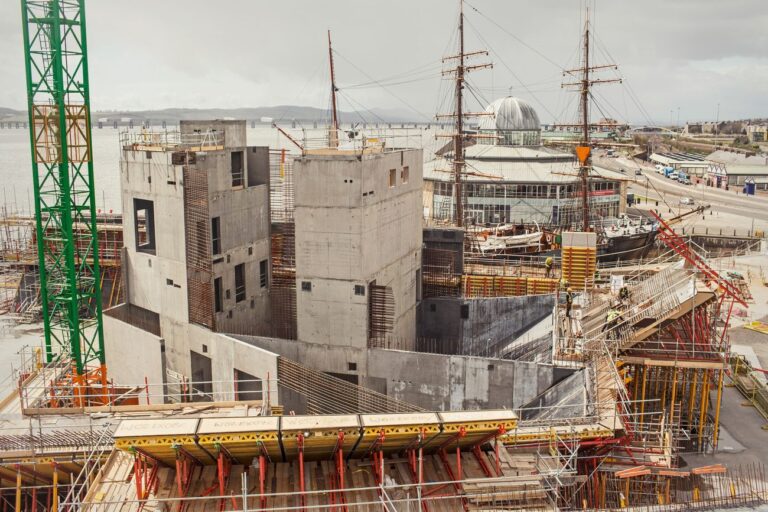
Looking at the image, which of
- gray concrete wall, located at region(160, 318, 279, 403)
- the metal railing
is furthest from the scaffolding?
gray concrete wall, located at region(160, 318, 279, 403)

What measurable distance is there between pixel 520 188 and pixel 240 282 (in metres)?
42.1

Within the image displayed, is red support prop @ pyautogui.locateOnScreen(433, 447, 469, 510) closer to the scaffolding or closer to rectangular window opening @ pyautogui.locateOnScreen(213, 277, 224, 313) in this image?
rectangular window opening @ pyautogui.locateOnScreen(213, 277, 224, 313)

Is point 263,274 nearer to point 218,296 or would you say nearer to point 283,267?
point 283,267

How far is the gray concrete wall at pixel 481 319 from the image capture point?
33500mm

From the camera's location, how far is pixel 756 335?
141ft

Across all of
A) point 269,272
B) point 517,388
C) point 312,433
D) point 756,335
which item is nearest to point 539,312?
point 517,388

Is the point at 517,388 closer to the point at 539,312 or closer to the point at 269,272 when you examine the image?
the point at 539,312

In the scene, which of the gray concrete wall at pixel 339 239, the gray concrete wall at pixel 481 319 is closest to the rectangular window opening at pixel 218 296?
the gray concrete wall at pixel 339 239

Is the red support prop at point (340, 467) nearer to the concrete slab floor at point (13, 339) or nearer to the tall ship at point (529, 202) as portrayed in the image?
the concrete slab floor at point (13, 339)

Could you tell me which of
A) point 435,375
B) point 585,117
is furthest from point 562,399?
point 585,117

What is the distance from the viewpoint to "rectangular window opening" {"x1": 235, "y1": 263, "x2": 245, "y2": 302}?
3347 cm

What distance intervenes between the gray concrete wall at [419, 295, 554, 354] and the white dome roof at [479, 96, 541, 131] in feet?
179

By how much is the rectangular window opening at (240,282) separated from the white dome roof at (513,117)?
191ft

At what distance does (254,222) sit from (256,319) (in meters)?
4.97
